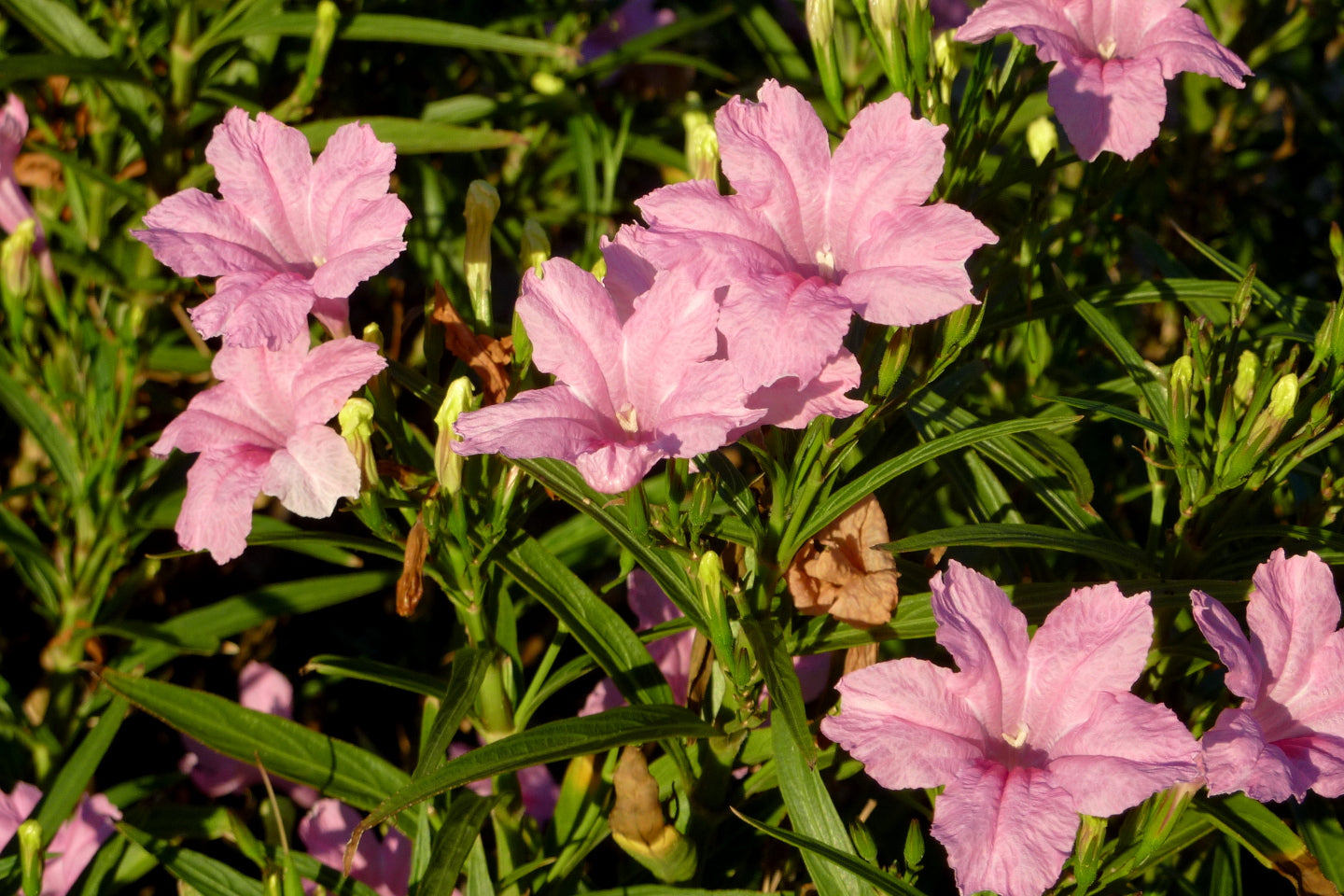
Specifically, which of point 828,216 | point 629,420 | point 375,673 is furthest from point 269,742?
point 828,216

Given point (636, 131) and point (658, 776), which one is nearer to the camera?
point (658, 776)

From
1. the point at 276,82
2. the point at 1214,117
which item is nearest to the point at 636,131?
the point at 276,82

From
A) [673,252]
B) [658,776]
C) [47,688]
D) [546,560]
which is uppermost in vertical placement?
[673,252]

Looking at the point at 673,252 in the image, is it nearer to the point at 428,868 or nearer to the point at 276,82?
the point at 428,868

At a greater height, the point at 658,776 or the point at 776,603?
the point at 776,603

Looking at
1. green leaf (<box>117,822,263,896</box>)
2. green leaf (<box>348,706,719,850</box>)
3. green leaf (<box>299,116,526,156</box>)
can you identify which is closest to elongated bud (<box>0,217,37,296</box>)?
green leaf (<box>299,116,526,156</box>)
